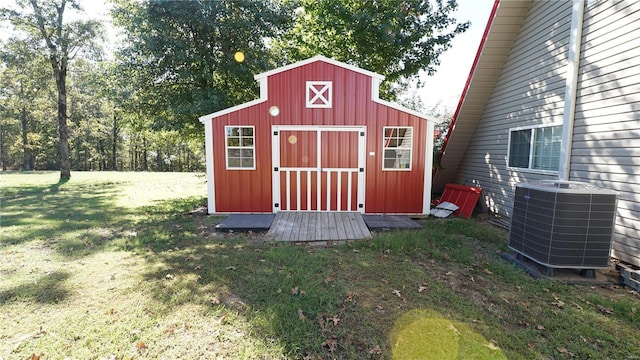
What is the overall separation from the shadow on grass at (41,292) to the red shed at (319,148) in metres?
3.73

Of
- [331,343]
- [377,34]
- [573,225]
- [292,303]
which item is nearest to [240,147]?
[292,303]

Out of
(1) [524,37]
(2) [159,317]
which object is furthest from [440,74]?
(2) [159,317]

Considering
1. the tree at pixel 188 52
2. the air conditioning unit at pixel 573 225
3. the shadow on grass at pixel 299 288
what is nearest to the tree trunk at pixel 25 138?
the tree at pixel 188 52

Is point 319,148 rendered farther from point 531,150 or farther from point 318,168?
point 531,150

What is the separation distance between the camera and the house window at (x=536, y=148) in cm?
583

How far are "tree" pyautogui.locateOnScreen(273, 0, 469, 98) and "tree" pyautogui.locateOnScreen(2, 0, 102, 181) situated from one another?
31.6ft

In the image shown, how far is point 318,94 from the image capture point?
7031 mm

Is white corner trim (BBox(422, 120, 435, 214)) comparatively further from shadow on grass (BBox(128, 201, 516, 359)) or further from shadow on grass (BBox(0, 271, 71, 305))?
shadow on grass (BBox(0, 271, 71, 305))

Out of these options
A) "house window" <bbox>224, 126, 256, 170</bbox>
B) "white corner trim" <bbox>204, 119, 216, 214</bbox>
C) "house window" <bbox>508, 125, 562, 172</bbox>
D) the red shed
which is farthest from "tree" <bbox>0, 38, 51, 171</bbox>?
"house window" <bbox>508, 125, 562, 172</bbox>

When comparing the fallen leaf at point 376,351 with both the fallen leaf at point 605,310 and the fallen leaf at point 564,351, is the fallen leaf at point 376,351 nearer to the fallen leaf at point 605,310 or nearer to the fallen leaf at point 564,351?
the fallen leaf at point 564,351

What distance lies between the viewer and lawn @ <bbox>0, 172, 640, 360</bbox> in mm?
2475

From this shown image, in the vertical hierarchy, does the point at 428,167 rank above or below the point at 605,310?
above

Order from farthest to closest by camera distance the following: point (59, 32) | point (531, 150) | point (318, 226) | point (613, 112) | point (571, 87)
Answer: point (59, 32) → point (531, 150) → point (318, 226) → point (571, 87) → point (613, 112)

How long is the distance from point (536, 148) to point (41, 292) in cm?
888
